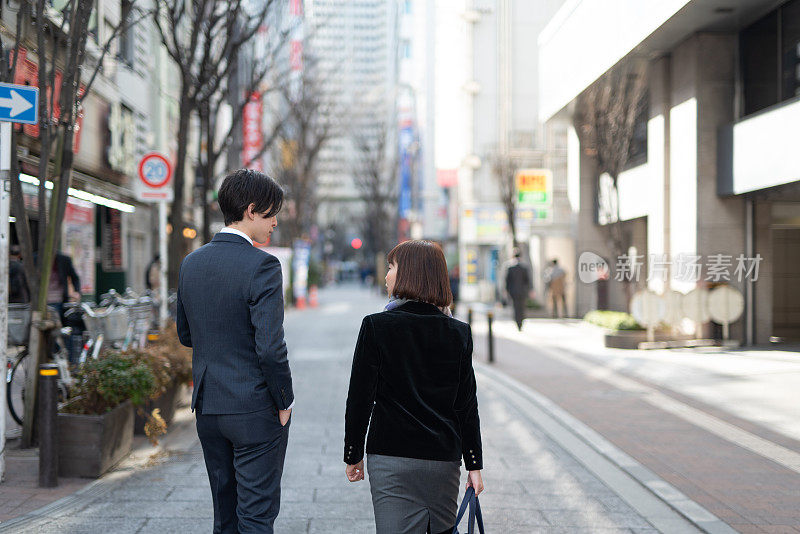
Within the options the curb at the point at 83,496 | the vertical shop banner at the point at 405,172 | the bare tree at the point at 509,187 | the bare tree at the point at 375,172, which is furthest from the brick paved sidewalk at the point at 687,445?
the vertical shop banner at the point at 405,172

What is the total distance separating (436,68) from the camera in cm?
4953

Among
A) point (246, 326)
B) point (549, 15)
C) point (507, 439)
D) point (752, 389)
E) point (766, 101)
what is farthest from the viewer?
point (549, 15)

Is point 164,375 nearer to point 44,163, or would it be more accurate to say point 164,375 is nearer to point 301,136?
point 44,163

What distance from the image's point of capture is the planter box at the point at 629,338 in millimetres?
15203

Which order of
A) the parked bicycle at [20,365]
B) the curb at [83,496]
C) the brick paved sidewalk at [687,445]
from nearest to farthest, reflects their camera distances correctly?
the curb at [83,496]
the brick paved sidewalk at [687,445]
the parked bicycle at [20,365]

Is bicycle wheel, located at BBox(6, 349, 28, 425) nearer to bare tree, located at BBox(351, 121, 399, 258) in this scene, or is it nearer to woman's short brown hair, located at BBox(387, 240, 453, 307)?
woman's short brown hair, located at BBox(387, 240, 453, 307)

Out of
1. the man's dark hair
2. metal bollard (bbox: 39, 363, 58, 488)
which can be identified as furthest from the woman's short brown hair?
→ metal bollard (bbox: 39, 363, 58, 488)

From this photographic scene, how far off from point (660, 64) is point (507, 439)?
41.2ft

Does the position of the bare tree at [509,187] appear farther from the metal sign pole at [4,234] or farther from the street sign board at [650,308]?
the metal sign pole at [4,234]

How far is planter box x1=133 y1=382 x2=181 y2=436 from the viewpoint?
715cm

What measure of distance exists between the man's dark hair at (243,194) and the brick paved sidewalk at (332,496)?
2195 millimetres

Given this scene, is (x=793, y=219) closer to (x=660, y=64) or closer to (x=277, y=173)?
(x=660, y=64)

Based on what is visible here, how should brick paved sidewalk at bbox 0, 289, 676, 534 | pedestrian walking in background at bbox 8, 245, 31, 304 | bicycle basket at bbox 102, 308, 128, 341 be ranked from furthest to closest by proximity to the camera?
1. bicycle basket at bbox 102, 308, 128, 341
2. pedestrian walking in background at bbox 8, 245, 31, 304
3. brick paved sidewalk at bbox 0, 289, 676, 534

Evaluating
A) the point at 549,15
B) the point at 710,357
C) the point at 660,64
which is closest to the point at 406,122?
the point at 549,15
